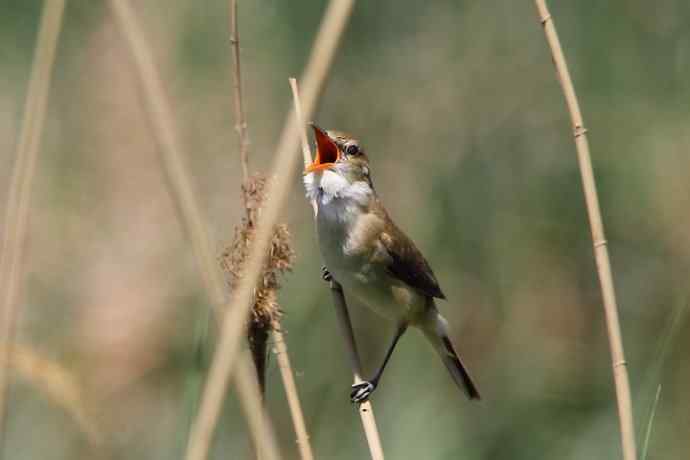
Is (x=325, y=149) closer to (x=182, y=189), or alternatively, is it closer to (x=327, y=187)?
(x=327, y=187)

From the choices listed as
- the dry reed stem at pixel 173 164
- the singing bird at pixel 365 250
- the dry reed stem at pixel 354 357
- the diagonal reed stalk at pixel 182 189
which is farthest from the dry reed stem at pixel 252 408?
the singing bird at pixel 365 250

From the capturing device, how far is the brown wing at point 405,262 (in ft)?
11.6

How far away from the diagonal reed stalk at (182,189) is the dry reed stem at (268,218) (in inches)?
2.0

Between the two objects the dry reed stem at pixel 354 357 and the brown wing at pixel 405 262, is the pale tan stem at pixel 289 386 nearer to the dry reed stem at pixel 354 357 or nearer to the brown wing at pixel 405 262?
the dry reed stem at pixel 354 357

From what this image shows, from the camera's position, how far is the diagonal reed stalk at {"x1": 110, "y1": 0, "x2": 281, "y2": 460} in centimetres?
181

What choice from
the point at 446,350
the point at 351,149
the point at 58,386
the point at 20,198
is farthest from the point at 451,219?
the point at 20,198

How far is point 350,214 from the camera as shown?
340cm

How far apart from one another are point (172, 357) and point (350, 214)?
72.5 inches

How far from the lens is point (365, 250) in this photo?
11.3 ft

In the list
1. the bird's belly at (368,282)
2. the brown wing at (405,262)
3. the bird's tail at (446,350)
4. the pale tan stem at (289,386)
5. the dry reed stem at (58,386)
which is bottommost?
the pale tan stem at (289,386)

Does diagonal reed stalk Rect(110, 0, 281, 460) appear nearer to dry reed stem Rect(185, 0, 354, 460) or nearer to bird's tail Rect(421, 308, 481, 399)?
dry reed stem Rect(185, 0, 354, 460)

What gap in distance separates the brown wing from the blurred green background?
0.55m

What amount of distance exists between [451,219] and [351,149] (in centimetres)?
118

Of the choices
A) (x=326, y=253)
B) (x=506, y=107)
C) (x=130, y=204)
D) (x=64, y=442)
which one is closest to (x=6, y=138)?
(x=130, y=204)
